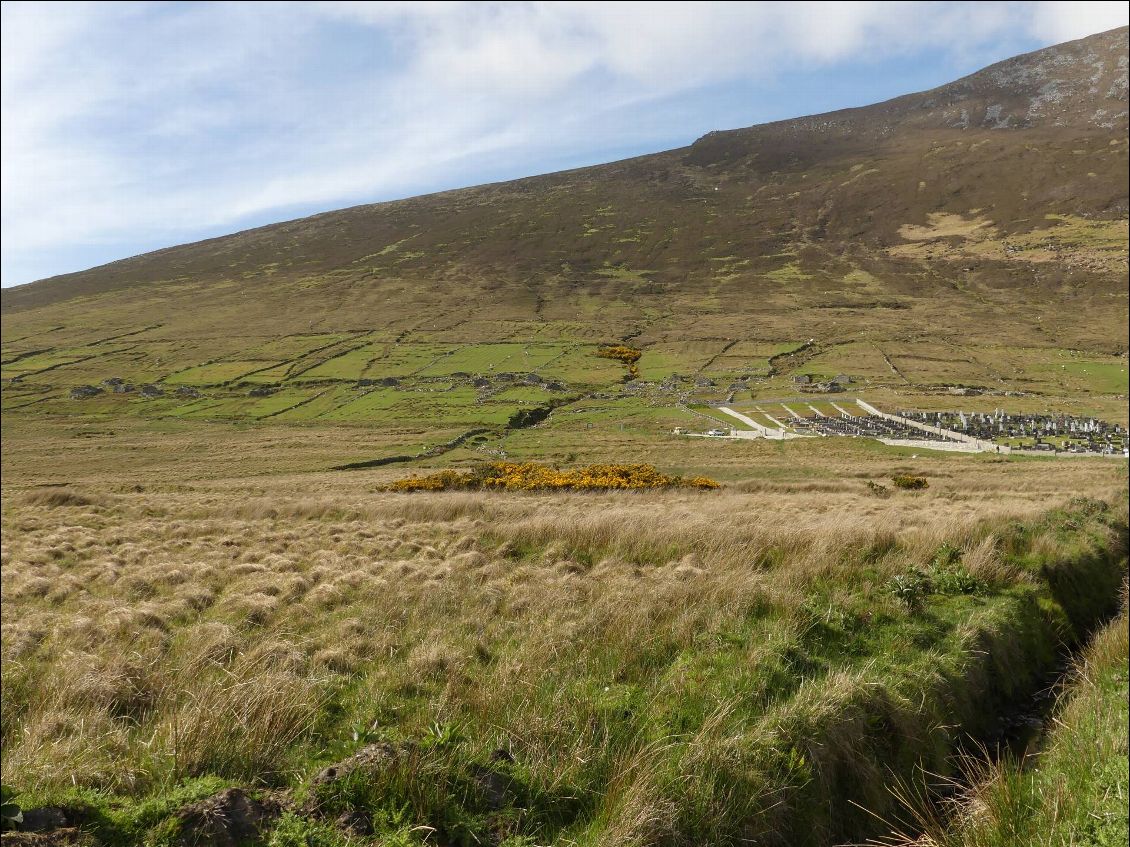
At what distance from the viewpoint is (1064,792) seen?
5.04 meters

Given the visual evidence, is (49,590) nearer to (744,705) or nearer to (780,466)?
(744,705)

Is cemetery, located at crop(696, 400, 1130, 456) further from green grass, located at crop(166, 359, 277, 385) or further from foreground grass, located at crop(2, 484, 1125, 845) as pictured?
green grass, located at crop(166, 359, 277, 385)

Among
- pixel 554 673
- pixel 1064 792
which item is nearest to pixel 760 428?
pixel 1064 792

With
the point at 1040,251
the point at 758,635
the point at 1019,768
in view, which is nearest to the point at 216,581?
the point at 758,635

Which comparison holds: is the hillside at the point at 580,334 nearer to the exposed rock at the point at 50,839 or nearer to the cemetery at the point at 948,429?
the cemetery at the point at 948,429

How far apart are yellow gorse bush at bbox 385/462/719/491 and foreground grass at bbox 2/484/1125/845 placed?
52.9ft

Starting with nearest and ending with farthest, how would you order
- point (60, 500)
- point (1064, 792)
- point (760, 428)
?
point (1064, 792) < point (60, 500) < point (760, 428)

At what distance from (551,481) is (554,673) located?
24.2 m

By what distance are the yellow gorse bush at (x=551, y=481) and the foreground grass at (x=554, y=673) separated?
52.9 ft

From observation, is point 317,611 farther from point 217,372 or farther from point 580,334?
point 580,334

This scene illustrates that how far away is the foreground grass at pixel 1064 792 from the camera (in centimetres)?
438

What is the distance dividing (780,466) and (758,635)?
38763 mm

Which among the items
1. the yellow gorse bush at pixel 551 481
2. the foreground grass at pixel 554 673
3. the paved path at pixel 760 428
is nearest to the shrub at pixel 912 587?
the foreground grass at pixel 554 673

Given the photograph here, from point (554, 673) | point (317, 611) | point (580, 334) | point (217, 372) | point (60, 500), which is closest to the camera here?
point (554, 673)
